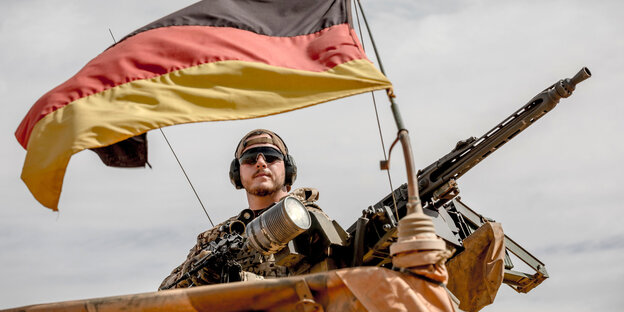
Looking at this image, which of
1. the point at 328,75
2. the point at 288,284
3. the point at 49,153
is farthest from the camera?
the point at 328,75

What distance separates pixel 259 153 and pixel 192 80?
6.13ft

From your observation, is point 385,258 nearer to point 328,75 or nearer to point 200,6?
point 328,75

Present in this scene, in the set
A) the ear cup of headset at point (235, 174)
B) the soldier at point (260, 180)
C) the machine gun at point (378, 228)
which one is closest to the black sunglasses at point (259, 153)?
the soldier at point (260, 180)

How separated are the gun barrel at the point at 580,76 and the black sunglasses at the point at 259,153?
8.43 feet

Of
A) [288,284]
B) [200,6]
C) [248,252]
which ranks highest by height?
[200,6]

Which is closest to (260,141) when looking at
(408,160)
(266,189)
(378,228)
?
(266,189)

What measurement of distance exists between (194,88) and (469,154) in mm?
2879

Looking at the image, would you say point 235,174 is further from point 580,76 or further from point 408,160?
point 408,160

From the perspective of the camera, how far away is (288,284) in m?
4.71

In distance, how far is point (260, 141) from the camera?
7.70m

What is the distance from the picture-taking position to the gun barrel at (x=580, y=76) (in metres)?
7.47

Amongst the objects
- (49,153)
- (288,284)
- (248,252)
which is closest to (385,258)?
(248,252)

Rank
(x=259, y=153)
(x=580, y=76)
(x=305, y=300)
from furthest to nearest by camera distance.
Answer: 1. (x=259, y=153)
2. (x=580, y=76)
3. (x=305, y=300)

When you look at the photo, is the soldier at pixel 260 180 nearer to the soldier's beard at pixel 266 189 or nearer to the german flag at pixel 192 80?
the soldier's beard at pixel 266 189
